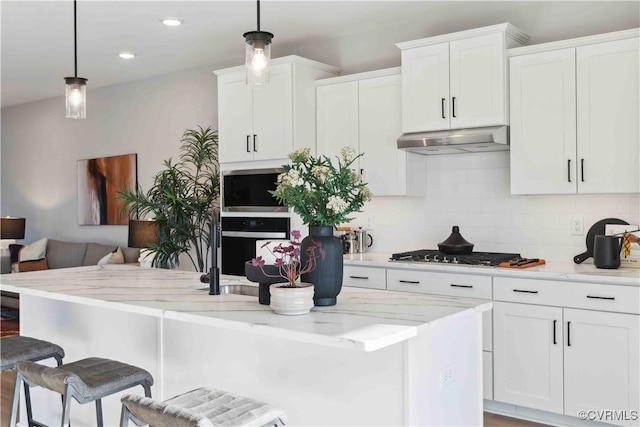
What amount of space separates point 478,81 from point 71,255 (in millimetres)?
5197

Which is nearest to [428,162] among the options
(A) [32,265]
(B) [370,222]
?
(B) [370,222]

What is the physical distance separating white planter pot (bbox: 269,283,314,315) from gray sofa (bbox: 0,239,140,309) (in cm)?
479

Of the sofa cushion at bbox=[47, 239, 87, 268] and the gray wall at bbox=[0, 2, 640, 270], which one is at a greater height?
the gray wall at bbox=[0, 2, 640, 270]

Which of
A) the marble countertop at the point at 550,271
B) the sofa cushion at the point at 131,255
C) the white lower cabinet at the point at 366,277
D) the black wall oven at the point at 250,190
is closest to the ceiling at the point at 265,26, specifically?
the black wall oven at the point at 250,190

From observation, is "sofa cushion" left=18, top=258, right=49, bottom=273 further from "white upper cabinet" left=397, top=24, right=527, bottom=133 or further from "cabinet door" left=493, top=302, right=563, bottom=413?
"cabinet door" left=493, top=302, right=563, bottom=413

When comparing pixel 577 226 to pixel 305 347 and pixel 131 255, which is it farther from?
pixel 131 255

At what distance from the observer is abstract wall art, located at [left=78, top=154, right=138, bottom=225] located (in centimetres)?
692

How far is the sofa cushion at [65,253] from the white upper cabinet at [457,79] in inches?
177

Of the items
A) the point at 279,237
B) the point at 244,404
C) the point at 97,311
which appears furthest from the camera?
the point at 279,237

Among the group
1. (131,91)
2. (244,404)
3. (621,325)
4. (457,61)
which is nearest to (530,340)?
(621,325)

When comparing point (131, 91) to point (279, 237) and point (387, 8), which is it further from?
point (387, 8)

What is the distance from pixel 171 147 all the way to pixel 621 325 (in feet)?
15.2

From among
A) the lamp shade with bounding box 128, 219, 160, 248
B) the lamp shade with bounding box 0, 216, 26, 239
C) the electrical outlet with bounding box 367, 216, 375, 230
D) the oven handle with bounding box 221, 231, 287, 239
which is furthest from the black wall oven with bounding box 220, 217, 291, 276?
the lamp shade with bounding box 0, 216, 26, 239

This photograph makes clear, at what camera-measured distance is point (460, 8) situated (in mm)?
4324
